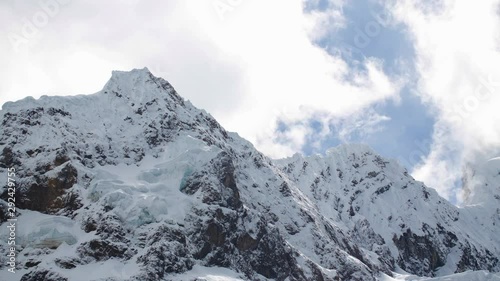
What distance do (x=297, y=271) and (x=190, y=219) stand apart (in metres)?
34.5

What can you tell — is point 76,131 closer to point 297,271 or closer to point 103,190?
point 103,190

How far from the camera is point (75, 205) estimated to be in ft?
525

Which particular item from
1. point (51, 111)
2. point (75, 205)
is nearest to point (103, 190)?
point (75, 205)

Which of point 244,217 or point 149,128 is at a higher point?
point 149,128

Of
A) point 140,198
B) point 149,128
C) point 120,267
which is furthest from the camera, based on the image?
point 149,128

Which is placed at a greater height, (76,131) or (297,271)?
(76,131)

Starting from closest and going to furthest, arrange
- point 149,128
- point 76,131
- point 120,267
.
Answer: point 120,267 → point 76,131 → point 149,128

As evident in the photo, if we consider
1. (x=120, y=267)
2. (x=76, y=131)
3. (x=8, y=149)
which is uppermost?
(x=76, y=131)

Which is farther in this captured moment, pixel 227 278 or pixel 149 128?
pixel 149 128

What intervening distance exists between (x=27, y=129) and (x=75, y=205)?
1110 inches

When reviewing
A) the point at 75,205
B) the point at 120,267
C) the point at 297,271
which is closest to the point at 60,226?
the point at 75,205

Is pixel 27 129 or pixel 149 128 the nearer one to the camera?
pixel 27 129

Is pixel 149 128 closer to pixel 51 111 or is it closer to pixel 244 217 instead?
pixel 51 111

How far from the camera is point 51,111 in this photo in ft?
598
